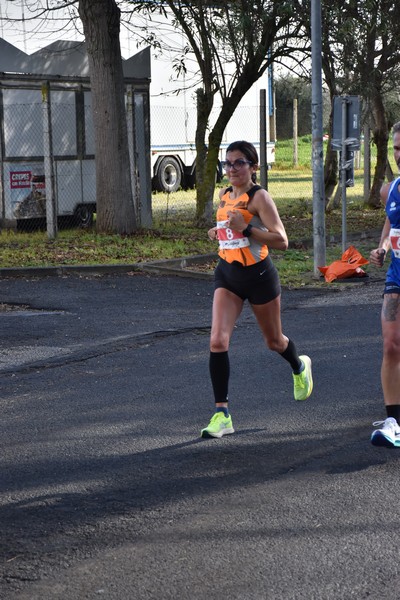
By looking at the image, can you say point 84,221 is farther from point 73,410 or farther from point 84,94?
point 73,410

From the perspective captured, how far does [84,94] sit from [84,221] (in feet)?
7.99

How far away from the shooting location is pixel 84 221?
21172mm

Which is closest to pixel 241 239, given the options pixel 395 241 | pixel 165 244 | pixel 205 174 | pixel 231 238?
pixel 231 238

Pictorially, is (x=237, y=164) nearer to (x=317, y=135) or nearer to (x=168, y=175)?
(x=317, y=135)

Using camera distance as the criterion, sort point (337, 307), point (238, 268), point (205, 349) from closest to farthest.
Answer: point (238, 268) → point (205, 349) → point (337, 307)

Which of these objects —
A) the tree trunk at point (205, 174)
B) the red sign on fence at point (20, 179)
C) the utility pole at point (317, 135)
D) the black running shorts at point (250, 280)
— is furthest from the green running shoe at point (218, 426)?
the tree trunk at point (205, 174)

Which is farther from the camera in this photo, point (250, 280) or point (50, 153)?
point (50, 153)

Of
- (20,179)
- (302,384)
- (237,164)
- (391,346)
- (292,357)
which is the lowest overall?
(302,384)

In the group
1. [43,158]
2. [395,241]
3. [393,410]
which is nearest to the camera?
[395,241]

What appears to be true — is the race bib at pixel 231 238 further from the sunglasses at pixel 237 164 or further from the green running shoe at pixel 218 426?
the green running shoe at pixel 218 426

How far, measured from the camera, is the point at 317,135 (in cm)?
1453

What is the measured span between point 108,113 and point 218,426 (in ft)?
41.3

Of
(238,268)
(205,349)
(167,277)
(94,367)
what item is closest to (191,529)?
(238,268)

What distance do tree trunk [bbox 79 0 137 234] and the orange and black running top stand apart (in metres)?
12.1
